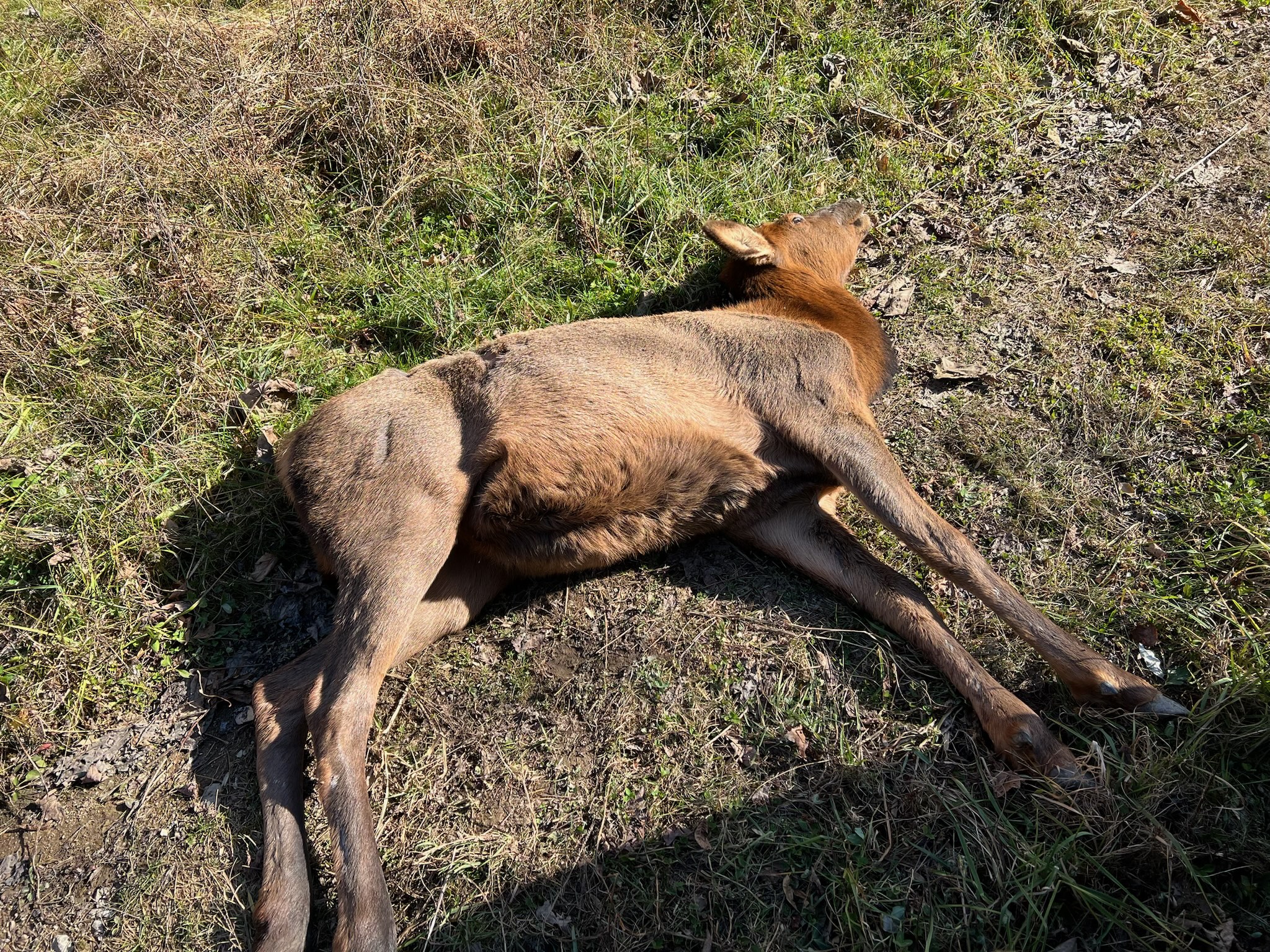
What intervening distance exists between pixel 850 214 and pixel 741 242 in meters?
0.81

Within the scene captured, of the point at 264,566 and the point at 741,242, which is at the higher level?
the point at 741,242

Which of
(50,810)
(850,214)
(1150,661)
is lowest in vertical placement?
(50,810)

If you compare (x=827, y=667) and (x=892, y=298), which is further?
(x=892, y=298)

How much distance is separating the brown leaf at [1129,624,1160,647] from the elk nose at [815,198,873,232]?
9.23 ft

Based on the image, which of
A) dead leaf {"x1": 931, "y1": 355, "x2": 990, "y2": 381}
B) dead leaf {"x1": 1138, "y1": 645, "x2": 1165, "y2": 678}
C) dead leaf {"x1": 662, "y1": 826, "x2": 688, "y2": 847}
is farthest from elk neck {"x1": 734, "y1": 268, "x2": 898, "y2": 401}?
dead leaf {"x1": 662, "y1": 826, "x2": 688, "y2": 847}

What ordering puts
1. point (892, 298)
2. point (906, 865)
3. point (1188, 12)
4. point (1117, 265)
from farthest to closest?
point (1188, 12) → point (892, 298) → point (1117, 265) → point (906, 865)

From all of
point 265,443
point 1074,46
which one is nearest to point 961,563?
point 265,443

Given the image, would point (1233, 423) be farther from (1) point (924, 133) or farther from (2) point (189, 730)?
(2) point (189, 730)

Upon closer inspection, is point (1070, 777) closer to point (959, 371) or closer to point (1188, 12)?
point (959, 371)

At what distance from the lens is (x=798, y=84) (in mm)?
5766

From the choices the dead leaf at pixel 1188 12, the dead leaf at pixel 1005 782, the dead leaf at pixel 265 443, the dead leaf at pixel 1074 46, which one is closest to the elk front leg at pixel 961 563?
the dead leaf at pixel 1005 782

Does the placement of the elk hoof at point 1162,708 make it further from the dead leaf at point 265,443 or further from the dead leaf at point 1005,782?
the dead leaf at point 265,443

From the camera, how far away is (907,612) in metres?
3.70

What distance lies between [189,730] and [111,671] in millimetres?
514
